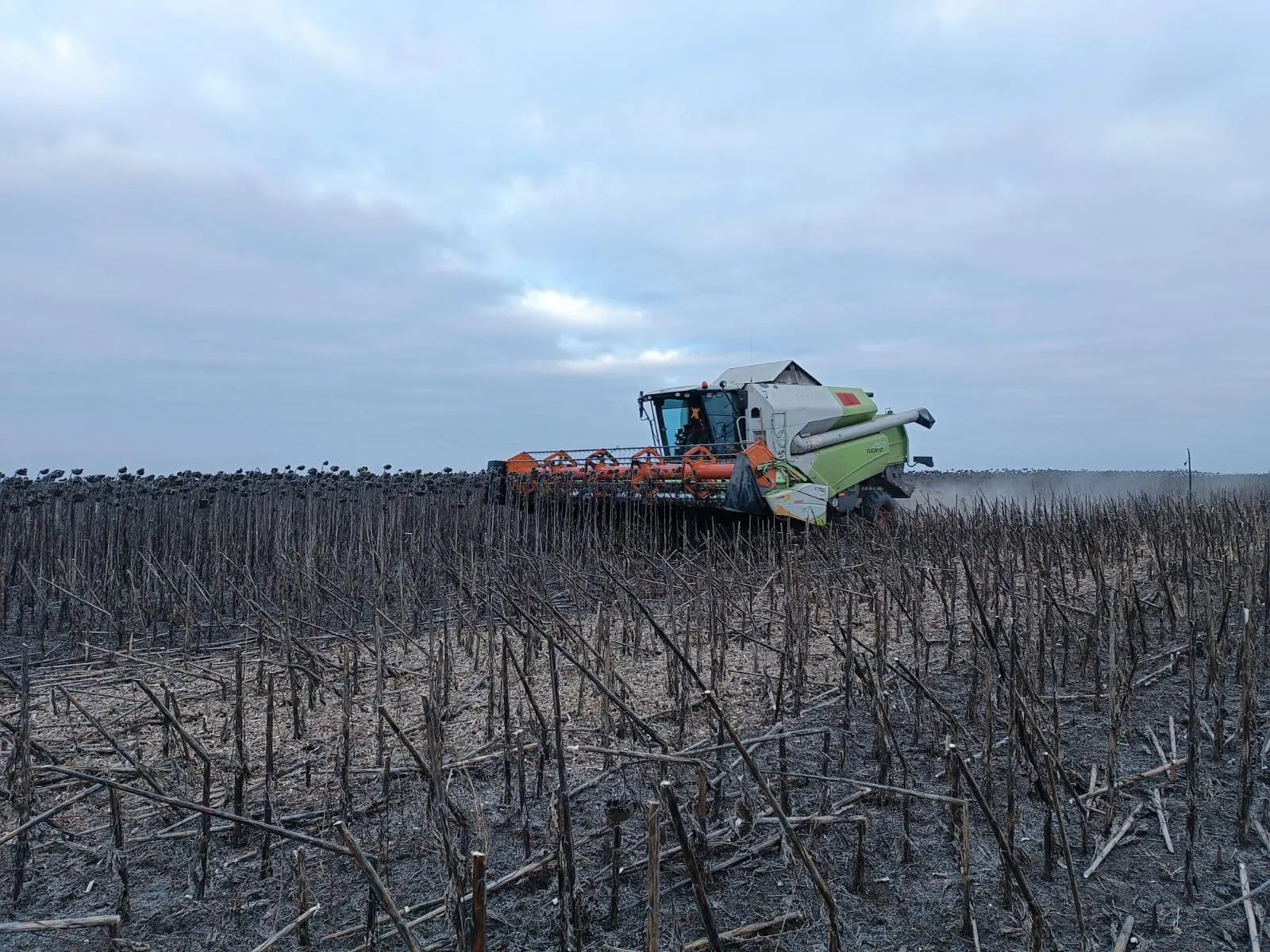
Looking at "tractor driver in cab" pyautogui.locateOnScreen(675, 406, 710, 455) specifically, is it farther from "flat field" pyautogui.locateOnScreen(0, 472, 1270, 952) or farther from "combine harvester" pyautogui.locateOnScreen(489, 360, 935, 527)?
"flat field" pyautogui.locateOnScreen(0, 472, 1270, 952)

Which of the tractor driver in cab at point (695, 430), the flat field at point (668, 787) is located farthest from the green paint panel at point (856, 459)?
the flat field at point (668, 787)

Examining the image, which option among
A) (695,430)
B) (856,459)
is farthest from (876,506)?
(695,430)

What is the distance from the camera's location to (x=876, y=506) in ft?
41.7

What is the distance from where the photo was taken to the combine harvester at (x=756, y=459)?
9.76 meters

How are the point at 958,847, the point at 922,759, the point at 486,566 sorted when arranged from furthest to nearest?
the point at 486,566
the point at 922,759
the point at 958,847

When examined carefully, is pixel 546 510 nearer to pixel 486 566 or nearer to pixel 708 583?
pixel 486 566

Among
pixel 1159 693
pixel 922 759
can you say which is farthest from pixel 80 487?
pixel 1159 693

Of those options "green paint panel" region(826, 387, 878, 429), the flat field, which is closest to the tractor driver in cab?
"green paint panel" region(826, 387, 878, 429)

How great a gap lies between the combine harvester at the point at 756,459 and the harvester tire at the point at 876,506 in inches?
0.8

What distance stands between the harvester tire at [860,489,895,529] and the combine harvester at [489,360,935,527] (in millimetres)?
20

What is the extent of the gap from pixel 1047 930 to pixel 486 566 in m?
3.97

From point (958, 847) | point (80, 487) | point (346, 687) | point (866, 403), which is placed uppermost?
point (866, 403)

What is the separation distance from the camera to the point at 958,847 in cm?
297

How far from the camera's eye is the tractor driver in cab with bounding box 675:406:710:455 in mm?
12203
